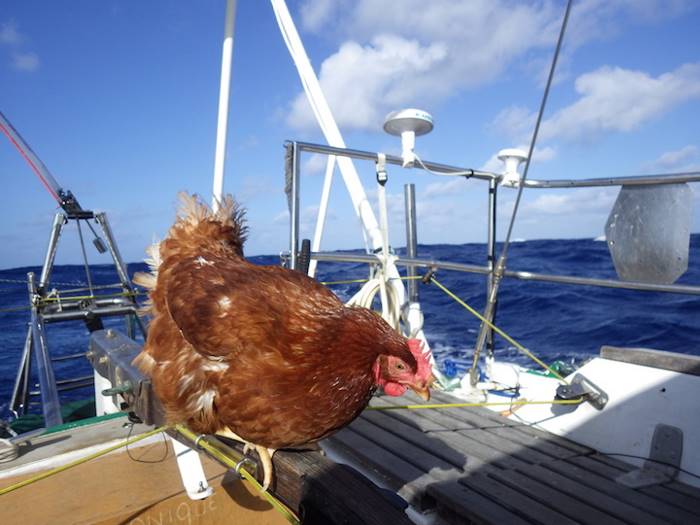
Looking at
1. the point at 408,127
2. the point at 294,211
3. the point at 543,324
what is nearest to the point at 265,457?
the point at 294,211

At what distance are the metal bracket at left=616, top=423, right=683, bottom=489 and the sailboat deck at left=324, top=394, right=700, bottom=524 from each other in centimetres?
5

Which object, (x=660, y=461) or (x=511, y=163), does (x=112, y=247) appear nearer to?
(x=511, y=163)

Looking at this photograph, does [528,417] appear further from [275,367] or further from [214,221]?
[214,221]

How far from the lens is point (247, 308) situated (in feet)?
4.95

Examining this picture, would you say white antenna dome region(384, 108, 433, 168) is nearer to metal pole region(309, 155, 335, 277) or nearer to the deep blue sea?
metal pole region(309, 155, 335, 277)

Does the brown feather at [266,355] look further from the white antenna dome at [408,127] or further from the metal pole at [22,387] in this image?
the metal pole at [22,387]

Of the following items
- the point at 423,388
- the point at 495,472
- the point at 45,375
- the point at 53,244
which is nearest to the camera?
the point at 423,388

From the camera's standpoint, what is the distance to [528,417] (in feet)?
9.59

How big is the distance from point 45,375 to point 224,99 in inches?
122

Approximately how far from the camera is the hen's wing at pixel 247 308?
1.45 metres

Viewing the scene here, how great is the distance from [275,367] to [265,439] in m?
0.24

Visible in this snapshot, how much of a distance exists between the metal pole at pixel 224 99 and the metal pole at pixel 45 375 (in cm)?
230

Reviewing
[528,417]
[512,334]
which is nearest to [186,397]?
[528,417]

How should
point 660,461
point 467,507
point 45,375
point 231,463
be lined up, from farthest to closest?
point 45,375
point 660,461
point 467,507
point 231,463
